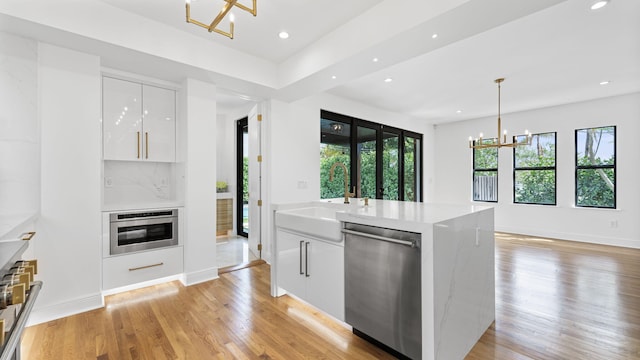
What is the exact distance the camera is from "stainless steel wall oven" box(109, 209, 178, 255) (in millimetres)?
2982

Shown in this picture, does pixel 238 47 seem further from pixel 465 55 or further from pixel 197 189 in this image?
pixel 465 55

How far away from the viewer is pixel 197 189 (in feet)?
11.3

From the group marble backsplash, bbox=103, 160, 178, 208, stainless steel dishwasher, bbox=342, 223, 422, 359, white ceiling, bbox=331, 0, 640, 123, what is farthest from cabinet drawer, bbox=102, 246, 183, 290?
white ceiling, bbox=331, 0, 640, 123

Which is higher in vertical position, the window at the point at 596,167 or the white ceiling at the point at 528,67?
the white ceiling at the point at 528,67

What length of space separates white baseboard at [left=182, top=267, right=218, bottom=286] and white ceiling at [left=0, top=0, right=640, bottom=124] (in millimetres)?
2334

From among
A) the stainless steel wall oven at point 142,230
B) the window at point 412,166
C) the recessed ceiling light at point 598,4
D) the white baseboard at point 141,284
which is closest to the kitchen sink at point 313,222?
the stainless steel wall oven at point 142,230

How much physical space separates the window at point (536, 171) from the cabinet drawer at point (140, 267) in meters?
6.87

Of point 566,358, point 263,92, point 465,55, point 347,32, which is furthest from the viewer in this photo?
point 263,92

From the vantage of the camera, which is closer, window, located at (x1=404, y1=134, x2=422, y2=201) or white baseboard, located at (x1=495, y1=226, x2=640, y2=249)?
white baseboard, located at (x1=495, y1=226, x2=640, y2=249)

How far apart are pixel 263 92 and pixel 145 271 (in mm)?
2632

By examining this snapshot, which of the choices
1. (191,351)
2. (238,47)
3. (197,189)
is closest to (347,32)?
(238,47)

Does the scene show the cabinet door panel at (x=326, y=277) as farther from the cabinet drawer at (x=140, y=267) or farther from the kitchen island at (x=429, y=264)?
the cabinet drawer at (x=140, y=267)

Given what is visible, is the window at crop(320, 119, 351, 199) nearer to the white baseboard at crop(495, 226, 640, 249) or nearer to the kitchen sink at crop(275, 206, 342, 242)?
the kitchen sink at crop(275, 206, 342, 242)

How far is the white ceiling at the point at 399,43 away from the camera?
2283mm
